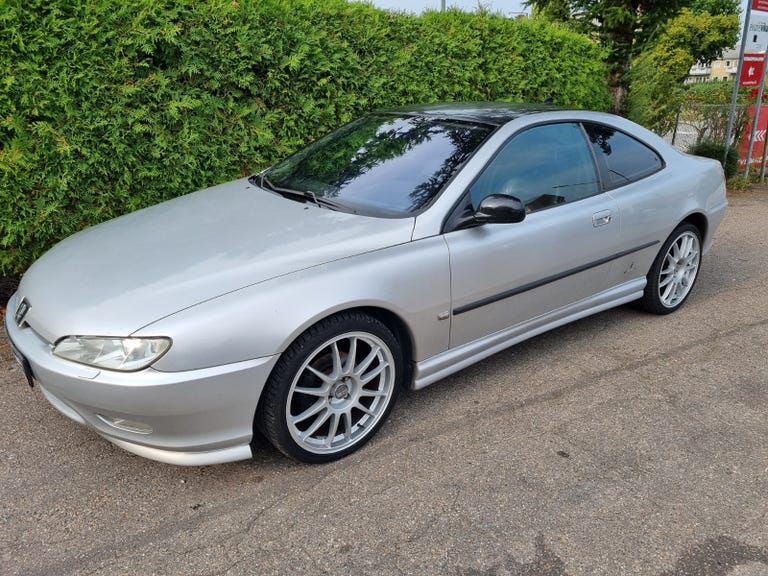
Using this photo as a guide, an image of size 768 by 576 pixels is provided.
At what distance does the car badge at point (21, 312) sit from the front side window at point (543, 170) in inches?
82.0

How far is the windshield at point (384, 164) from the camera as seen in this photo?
3.13 m

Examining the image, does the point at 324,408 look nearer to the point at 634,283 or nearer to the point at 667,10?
the point at 634,283

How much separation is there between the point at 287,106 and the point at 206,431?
3665 mm

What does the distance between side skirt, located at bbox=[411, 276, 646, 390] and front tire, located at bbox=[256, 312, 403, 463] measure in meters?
0.18

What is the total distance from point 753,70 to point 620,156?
25.4 feet

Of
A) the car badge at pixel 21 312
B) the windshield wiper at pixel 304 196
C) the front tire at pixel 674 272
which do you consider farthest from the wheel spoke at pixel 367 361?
the front tire at pixel 674 272

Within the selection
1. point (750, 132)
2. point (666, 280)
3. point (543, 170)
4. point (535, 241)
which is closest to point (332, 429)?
point (535, 241)

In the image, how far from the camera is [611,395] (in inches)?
133

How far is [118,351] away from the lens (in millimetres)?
2285

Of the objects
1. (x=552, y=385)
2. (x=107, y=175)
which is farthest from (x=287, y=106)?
(x=552, y=385)

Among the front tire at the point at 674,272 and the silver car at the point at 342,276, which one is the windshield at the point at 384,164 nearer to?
the silver car at the point at 342,276

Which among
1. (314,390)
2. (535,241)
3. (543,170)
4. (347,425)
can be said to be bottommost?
(347,425)

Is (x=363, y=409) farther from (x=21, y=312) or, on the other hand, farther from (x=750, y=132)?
(x=750, y=132)

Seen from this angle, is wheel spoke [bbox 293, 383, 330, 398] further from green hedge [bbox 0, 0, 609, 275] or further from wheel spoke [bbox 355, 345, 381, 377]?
green hedge [bbox 0, 0, 609, 275]
